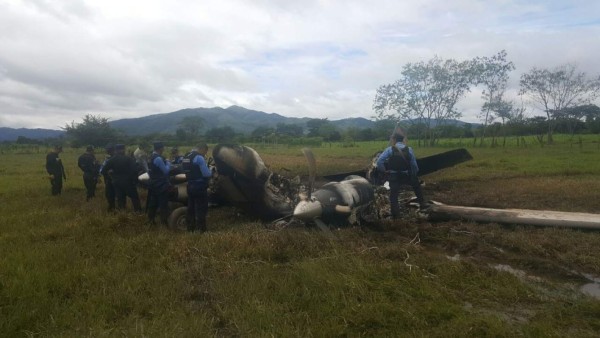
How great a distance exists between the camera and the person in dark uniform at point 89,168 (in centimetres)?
1194

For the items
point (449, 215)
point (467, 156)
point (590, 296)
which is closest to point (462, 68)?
point (467, 156)

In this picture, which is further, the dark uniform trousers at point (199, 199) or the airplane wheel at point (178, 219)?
the airplane wheel at point (178, 219)

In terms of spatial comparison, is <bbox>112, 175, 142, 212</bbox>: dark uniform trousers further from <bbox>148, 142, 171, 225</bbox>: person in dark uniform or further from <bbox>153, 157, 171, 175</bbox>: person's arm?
<bbox>153, 157, 171, 175</bbox>: person's arm

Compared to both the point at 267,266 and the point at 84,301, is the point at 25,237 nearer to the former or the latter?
the point at 84,301

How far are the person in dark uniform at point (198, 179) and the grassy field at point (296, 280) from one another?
22.6 inches

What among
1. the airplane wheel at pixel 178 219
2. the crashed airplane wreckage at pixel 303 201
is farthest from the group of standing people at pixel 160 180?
the crashed airplane wreckage at pixel 303 201

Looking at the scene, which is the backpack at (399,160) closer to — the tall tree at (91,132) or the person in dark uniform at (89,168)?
the person in dark uniform at (89,168)

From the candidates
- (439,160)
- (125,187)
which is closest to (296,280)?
(125,187)

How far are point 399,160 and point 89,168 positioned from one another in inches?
347

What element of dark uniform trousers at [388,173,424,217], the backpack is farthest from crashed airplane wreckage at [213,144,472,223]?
the backpack

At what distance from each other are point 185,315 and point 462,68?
157ft

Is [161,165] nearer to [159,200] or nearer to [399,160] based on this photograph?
[159,200]

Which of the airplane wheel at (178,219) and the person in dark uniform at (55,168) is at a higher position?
Result: the person in dark uniform at (55,168)

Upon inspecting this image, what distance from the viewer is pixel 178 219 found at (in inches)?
335
